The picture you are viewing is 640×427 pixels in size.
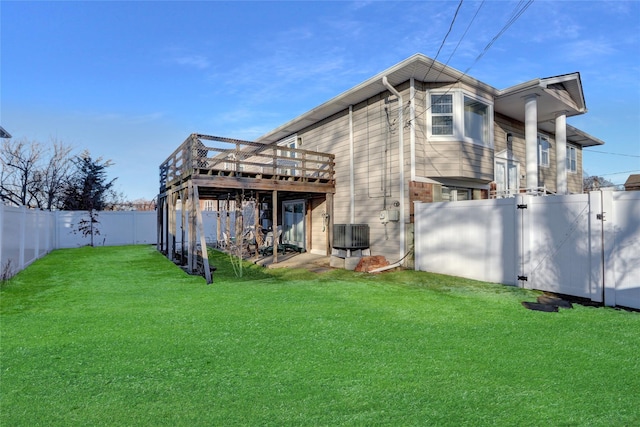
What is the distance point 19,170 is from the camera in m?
23.3

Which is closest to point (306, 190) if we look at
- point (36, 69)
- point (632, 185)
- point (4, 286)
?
point (4, 286)

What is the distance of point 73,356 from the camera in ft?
11.5

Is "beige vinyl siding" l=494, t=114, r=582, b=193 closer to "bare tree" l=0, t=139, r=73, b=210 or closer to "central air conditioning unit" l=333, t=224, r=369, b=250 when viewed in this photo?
"central air conditioning unit" l=333, t=224, r=369, b=250

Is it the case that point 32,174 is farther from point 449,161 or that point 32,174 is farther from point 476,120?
point 476,120

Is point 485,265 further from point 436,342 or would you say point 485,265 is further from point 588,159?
point 588,159

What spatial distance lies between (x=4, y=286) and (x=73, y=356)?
18.3ft

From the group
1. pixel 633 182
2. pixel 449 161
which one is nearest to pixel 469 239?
pixel 449 161

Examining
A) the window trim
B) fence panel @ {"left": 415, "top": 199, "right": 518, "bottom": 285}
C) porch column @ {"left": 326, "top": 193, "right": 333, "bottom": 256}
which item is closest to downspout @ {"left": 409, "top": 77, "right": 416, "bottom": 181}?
fence panel @ {"left": 415, "top": 199, "right": 518, "bottom": 285}

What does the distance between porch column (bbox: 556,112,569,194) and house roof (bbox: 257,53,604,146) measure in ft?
1.05

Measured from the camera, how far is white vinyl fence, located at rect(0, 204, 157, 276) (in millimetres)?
8352

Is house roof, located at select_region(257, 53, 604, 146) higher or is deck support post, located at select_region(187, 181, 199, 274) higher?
house roof, located at select_region(257, 53, 604, 146)

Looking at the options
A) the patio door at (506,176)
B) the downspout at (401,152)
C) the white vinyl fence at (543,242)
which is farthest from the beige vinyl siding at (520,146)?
the white vinyl fence at (543,242)

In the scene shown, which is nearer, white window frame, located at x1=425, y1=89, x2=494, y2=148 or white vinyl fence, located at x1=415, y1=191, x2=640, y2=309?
white vinyl fence, located at x1=415, y1=191, x2=640, y2=309

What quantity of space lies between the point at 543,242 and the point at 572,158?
41.1 ft
